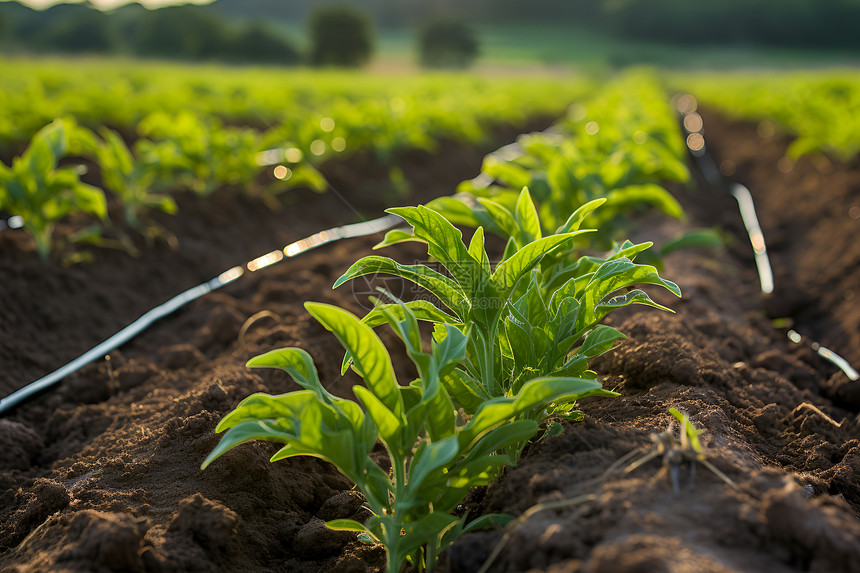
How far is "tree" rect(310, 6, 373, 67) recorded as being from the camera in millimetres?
27250

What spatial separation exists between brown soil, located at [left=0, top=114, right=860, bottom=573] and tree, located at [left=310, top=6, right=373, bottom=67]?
24.4m

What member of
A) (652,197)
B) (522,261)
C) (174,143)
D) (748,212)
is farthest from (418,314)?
(748,212)

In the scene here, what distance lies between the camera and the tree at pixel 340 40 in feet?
89.4

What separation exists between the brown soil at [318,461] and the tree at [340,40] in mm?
24412

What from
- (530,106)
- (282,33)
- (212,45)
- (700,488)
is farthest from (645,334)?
(282,33)

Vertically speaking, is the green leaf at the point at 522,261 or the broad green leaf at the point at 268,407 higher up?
the green leaf at the point at 522,261

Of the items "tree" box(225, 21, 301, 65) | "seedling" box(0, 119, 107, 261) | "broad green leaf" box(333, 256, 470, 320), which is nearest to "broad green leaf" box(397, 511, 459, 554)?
"broad green leaf" box(333, 256, 470, 320)

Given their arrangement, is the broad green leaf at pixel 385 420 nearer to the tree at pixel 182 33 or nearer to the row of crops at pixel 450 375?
the row of crops at pixel 450 375

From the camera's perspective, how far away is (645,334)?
102 inches

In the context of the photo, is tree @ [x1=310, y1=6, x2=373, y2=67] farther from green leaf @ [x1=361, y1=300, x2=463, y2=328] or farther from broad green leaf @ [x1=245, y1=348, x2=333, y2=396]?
broad green leaf @ [x1=245, y1=348, x2=333, y2=396]

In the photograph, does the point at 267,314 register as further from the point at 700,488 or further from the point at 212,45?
the point at 212,45

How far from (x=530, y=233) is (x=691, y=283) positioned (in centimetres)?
193

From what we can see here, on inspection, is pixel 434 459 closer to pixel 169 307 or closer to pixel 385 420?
pixel 385 420

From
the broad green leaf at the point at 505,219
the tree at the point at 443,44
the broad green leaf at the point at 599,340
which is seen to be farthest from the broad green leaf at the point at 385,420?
the tree at the point at 443,44
